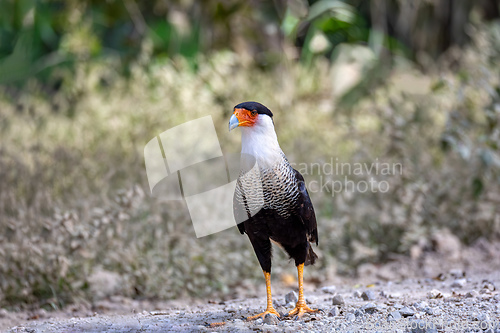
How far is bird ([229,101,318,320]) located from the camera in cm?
288

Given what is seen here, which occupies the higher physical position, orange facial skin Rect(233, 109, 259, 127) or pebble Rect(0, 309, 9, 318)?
orange facial skin Rect(233, 109, 259, 127)

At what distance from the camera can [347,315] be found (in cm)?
302

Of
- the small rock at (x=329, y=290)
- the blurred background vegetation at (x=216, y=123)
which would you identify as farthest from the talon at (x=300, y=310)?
the blurred background vegetation at (x=216, y=123)

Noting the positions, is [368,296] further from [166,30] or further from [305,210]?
[166,30]

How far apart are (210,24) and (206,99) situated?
2089 millimetres

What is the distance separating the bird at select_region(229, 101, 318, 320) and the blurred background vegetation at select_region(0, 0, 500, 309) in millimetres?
1110

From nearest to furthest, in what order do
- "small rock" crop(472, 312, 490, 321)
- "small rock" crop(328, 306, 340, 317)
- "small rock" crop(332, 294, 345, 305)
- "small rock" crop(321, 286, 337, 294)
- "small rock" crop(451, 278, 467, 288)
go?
"small rock" crop(472, 312, 490, 321) → "small rock" crop(328, 306, 340, 317) → "small rock" crop(332, 294, 345, 305) → "small rock" crop(451, 278, 467, 288) → "small rock" crop(321, 286, 337, 294)

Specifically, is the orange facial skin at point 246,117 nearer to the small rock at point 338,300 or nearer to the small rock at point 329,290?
the small rock at point 338,300

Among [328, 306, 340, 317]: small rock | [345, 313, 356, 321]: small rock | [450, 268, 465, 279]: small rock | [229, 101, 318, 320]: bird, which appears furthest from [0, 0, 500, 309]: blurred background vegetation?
[345, 313, 356, 321]: small rock

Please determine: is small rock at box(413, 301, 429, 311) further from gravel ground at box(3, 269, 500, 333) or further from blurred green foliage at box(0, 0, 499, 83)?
blurred green foliage at box(0, 0, 499, 83)

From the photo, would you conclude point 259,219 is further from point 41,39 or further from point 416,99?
point 41,39

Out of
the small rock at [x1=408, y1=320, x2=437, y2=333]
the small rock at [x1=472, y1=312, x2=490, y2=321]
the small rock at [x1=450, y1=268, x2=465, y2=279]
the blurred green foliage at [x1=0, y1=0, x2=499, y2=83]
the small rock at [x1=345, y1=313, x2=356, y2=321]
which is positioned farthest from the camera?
the blurred green foliage at [x1=0, y1=0, x2=499, y2=83]

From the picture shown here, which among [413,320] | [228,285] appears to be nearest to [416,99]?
[228,285]

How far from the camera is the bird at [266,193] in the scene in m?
2.88
